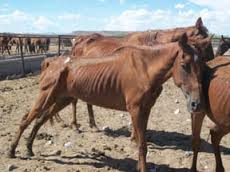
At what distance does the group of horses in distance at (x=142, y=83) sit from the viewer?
510 centimetres

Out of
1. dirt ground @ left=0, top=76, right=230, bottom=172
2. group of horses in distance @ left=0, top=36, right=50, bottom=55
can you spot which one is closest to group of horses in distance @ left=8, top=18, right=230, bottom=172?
dirt ground @ left=0, top=76, right=230, bottom=172

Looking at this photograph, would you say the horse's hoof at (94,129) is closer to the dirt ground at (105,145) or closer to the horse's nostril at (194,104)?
the dirt ground at (105,145)

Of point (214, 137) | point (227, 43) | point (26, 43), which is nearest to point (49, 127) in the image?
point (214, 137)

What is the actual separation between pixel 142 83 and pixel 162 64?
39 centimetres

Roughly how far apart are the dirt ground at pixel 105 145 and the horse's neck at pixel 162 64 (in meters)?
1.57

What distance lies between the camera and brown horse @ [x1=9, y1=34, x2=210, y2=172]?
505 centimetres

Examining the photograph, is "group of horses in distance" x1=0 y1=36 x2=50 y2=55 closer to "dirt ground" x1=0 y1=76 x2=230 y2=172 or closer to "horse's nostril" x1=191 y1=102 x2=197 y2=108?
"dirt ground" x1=0 y1=76 x2=230 y2=172

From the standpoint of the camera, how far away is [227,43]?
44.4 feet

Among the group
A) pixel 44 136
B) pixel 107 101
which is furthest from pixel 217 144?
pixel 44 136

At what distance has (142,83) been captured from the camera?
555cm

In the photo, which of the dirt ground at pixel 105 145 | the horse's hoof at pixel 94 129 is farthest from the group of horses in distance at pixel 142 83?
the horse's hoof at pixel 94 129

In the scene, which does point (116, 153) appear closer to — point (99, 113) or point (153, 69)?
point (153, 69)

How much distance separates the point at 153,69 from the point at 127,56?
21.3 inches

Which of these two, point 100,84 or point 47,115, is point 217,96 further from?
point 47,115
